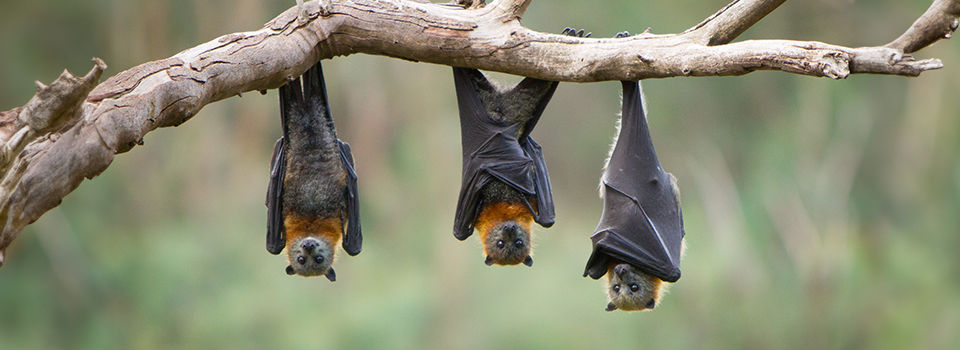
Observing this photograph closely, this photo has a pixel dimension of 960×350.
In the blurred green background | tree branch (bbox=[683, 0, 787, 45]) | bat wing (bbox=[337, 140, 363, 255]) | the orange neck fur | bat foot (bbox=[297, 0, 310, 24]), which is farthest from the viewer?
the blurred green background

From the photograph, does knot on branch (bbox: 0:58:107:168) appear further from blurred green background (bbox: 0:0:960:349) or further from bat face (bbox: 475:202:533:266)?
blurred green background (bbox: 0:0:960:349)

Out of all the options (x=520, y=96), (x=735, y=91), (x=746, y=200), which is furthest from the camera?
(x=735, y=91)

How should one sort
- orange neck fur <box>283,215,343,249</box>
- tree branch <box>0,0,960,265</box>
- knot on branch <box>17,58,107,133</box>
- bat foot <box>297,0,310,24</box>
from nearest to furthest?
1. knot on branch <box>17,58,107,133</box>
2. tree branch <box>0,0,960,265</box>
3. bat foot <box>297,0,310,24</box>
4. orange neck fur <box>283,215,343,249</box>

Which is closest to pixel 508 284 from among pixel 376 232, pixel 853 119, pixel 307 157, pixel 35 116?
pixel 376 232

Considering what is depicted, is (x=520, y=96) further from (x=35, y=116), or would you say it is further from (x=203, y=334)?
(x=203, y=334)

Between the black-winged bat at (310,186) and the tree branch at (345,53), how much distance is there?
31 cm

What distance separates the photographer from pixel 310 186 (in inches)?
184

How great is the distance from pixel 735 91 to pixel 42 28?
10.4 meters

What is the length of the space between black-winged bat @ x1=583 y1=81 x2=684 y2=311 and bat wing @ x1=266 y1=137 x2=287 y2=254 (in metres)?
1.75

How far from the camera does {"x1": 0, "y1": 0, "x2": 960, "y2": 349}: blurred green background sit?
411 inches

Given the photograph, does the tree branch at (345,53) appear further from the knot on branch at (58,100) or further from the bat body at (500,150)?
the bat body at (500,150)

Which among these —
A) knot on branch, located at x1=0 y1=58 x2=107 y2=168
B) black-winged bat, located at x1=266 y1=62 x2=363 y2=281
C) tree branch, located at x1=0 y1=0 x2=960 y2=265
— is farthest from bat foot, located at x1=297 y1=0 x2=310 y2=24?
knot on branch, located at x1=0 y1=58 x2=107 y2=168

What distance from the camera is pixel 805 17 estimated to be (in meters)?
11.9

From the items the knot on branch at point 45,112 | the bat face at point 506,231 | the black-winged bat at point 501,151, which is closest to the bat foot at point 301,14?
the black-winged bat at point 501,151
